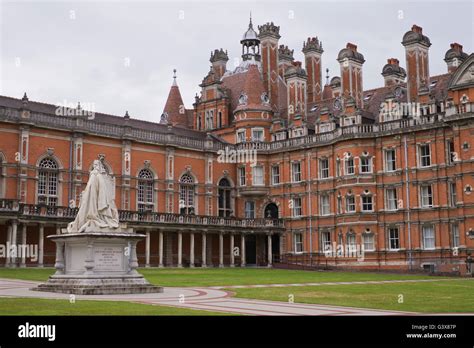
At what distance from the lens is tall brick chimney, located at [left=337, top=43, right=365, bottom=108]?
59.1m

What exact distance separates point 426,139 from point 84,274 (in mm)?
36326

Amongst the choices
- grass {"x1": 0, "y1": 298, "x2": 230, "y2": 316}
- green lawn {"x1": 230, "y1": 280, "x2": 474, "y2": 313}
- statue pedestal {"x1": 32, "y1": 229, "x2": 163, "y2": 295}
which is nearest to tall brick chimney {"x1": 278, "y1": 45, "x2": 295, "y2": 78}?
green lawn {"x1": 230, "y1": 280, "x2": 474, "y2": 313}

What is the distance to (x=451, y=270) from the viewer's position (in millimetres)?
46750

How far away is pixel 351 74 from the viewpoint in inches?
2335

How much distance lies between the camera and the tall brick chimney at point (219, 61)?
7466cm

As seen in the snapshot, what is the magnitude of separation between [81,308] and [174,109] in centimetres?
5775

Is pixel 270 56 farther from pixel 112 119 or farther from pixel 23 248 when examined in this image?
pixel 23 248

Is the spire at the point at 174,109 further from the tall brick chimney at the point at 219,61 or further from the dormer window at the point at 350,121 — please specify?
the dormer window at the point at 350,121

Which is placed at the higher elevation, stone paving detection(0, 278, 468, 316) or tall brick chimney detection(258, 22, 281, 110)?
tall brick chimney detection(258, 22, 281, 110)

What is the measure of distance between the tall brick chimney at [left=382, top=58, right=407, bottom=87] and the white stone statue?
44585mm

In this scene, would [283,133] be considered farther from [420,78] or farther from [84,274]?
[84,274]
